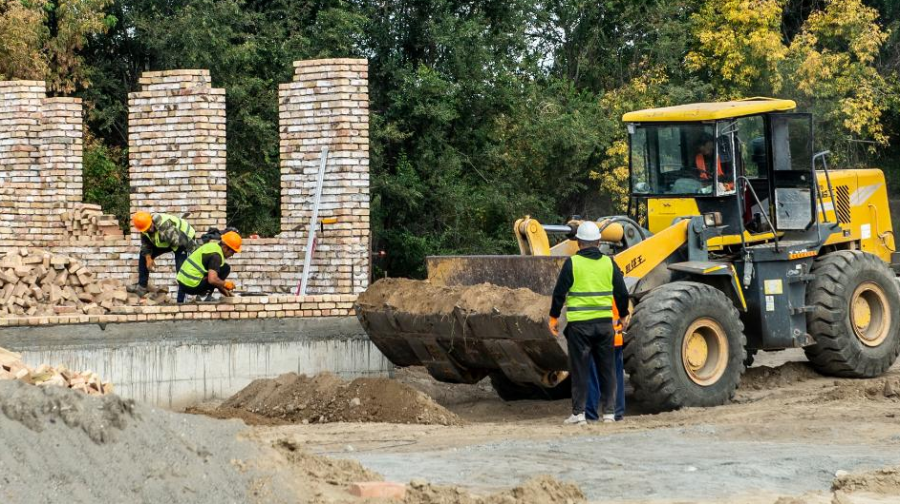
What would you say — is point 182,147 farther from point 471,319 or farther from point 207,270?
point 471,319

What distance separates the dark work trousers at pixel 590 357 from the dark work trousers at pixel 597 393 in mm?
77

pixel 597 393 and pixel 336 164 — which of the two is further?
pixel 336 164

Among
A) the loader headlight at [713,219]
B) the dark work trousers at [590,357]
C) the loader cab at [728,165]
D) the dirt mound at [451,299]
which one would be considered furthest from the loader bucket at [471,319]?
the loader cab at [728,165]

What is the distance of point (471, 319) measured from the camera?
10.5 meters

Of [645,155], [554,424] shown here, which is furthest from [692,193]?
[554,424]

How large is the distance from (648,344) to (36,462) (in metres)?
5.65

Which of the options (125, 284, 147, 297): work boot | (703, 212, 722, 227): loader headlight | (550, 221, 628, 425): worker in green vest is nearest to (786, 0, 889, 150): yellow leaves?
(703, 212, 722, 227): loader headlight

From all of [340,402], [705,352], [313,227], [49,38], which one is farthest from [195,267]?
[49,38]

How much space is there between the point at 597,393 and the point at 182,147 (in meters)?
6.34

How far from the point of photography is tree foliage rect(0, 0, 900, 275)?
19.2m

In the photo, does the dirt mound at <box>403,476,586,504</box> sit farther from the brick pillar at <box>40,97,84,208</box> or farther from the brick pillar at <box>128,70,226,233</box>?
the brick pillar at <box>40,97,84,208</box>

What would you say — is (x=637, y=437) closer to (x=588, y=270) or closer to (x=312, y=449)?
(x=588, y=270)

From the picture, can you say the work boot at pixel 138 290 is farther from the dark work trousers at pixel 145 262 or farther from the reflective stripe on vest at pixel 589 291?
the reflective stripe on vest at pixel 589 291

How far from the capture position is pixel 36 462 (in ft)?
19.5
